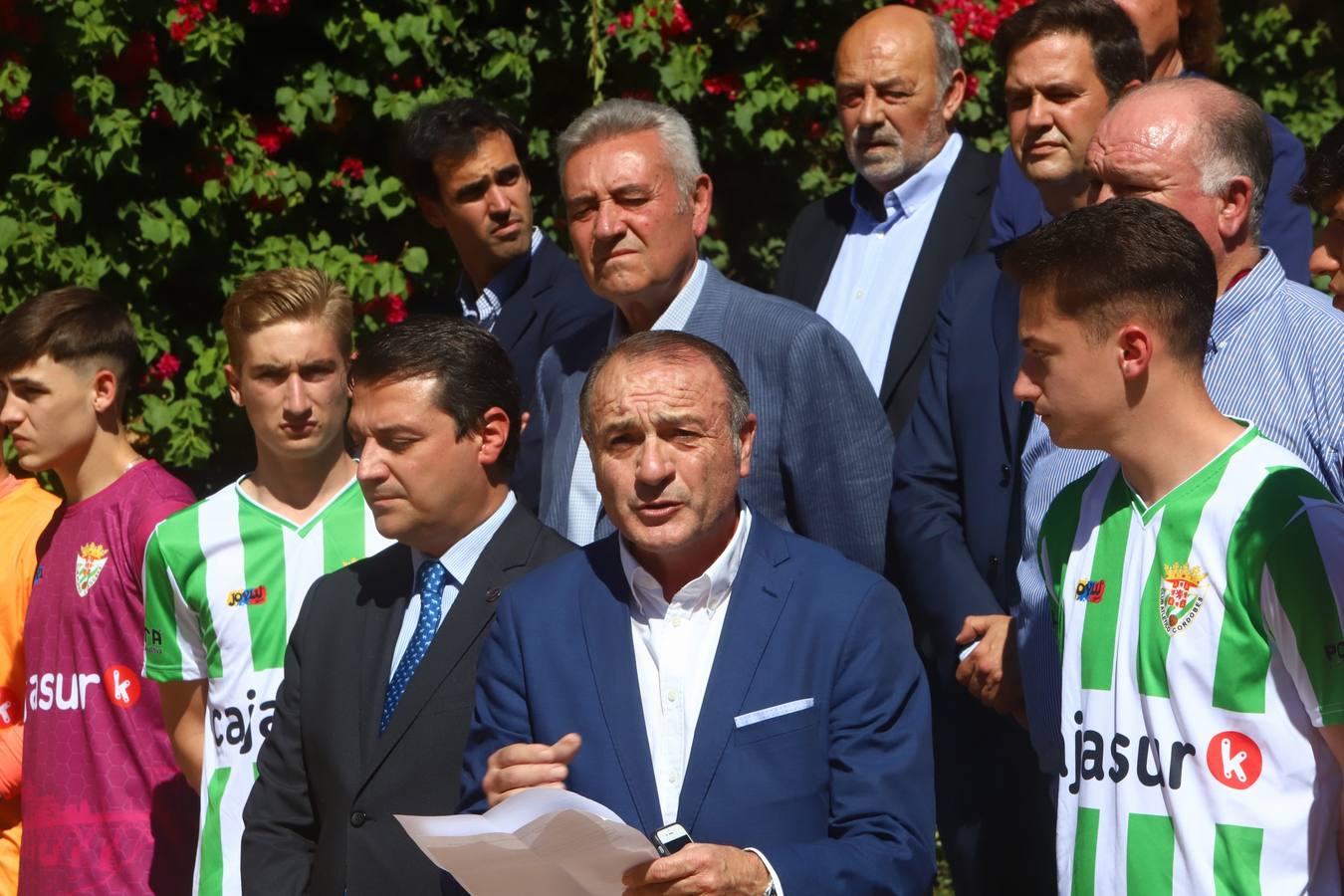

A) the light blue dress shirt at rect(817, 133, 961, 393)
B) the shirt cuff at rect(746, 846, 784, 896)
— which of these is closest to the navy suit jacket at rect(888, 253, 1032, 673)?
the light blue dress shirt at rect(817, 133, 961, 393)

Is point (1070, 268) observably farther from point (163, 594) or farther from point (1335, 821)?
point (163, 594)

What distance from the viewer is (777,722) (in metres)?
3.05

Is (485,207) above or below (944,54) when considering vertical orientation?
below

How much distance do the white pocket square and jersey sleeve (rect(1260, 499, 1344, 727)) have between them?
0.81 m

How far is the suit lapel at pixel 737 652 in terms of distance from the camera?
3.02 m

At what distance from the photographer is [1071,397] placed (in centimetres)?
290

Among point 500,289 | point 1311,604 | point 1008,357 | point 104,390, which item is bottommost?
point 1311,604

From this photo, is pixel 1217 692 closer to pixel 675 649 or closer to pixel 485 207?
pixel 675 649

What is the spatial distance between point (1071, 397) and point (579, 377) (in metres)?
1.72

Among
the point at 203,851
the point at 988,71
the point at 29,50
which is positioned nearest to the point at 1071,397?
the point at 203,851

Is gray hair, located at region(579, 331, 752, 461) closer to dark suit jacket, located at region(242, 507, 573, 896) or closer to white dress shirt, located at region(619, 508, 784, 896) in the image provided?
white dress shirt, located at region(619, 508, 784, 896)

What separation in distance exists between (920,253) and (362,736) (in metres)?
2.01

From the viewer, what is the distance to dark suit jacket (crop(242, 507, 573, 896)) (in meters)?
3.52

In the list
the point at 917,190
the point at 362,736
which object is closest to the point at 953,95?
the point at 917,190
